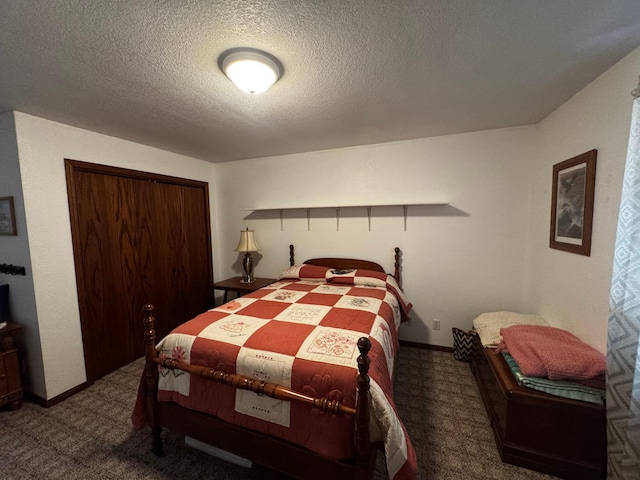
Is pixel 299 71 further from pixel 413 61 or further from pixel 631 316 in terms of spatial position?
pixel 631 316

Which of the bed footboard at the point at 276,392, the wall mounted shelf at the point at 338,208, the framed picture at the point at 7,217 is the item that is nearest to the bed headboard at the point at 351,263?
the wall mounted shelf at the point at 338,208

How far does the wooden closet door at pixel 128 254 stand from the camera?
91.5 inches

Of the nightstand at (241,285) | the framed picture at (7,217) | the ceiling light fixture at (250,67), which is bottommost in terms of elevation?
the nightstand at (241,285)

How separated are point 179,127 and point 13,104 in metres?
1.01

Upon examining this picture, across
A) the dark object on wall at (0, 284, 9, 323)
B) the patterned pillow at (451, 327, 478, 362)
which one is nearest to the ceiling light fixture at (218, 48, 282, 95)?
the dark object on wall at (0, 284, 9, 323)

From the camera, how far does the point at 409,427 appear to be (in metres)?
1.79

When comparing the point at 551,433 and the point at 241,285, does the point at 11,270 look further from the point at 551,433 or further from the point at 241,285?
the point at 551,433

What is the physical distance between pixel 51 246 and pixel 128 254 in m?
0.62

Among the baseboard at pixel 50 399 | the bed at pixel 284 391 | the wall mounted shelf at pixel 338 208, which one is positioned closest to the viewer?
the bed at pixel 284 391

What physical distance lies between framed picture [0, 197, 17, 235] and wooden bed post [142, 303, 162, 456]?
151 cm

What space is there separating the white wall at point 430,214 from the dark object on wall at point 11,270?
2.31m

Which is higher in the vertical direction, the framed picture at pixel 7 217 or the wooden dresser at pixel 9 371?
the framed picture at pixel 7 217

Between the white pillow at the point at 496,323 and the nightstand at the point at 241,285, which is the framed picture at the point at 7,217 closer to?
the nightstand at the point at 241,285

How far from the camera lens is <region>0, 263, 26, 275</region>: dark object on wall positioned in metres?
2.04
